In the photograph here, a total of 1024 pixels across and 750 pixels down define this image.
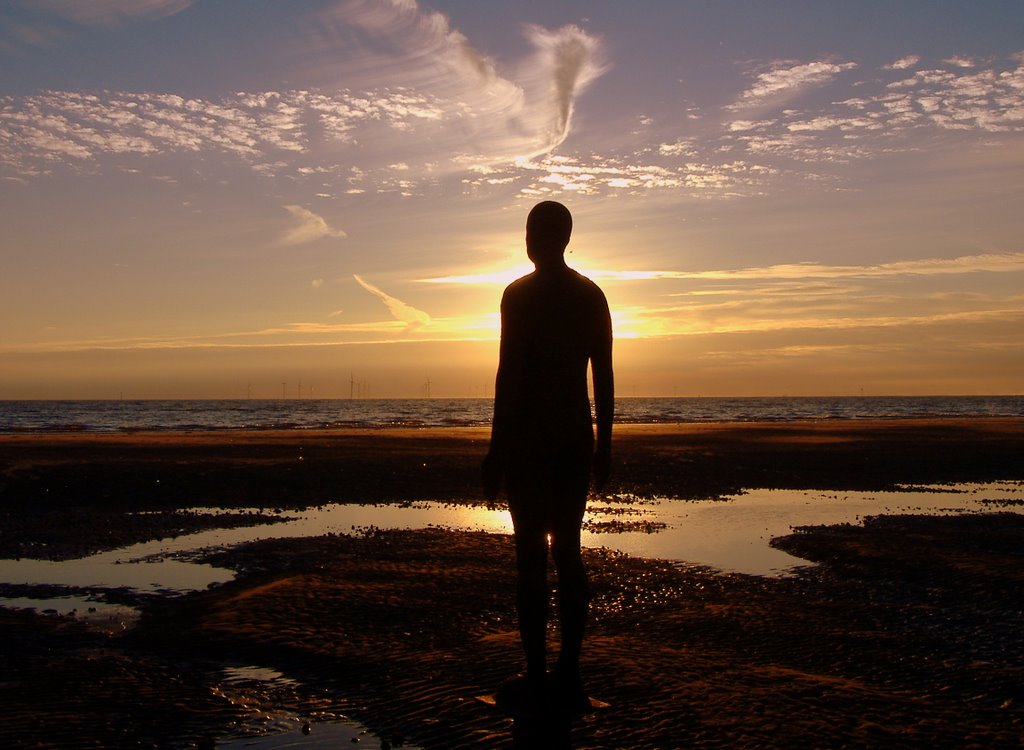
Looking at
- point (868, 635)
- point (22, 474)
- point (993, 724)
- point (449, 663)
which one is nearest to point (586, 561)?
point (868, 635)

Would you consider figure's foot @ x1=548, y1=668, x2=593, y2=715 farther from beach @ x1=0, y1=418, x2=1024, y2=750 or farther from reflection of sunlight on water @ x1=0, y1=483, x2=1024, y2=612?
reflection of sunlight on water @ x1=0, y1=483, x2=1024, y2=612

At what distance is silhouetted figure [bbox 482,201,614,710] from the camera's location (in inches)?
259

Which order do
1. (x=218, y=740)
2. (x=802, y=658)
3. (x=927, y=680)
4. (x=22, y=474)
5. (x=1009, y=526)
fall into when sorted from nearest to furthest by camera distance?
(x=218, y=740)
(x=927, y=680)
(x=802, y=658)
(x=1009, y=526)
(x=22, y=474)

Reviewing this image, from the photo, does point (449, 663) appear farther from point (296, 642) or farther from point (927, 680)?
point (927, 680)

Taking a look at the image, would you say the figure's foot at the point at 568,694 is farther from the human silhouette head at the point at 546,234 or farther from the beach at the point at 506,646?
the human silhouette head at the point at 546,234

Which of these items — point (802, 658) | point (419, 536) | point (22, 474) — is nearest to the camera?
point (802, 658)

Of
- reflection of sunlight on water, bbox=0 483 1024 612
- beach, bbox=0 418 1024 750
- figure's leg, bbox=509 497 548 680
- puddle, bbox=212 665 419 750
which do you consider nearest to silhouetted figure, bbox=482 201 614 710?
figure's leg, bbox=509 497 548 680

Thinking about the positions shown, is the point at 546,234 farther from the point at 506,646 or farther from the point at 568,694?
the point at 506,646

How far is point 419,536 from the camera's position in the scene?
19125mm

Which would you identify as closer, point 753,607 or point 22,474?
point 753,607

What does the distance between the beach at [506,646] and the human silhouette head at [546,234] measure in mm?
3544

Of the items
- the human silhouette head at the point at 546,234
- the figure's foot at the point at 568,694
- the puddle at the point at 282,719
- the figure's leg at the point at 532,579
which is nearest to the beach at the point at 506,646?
the puddle at the point at 282,719

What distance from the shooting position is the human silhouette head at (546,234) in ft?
22.6

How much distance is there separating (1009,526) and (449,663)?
1793 centimetres
